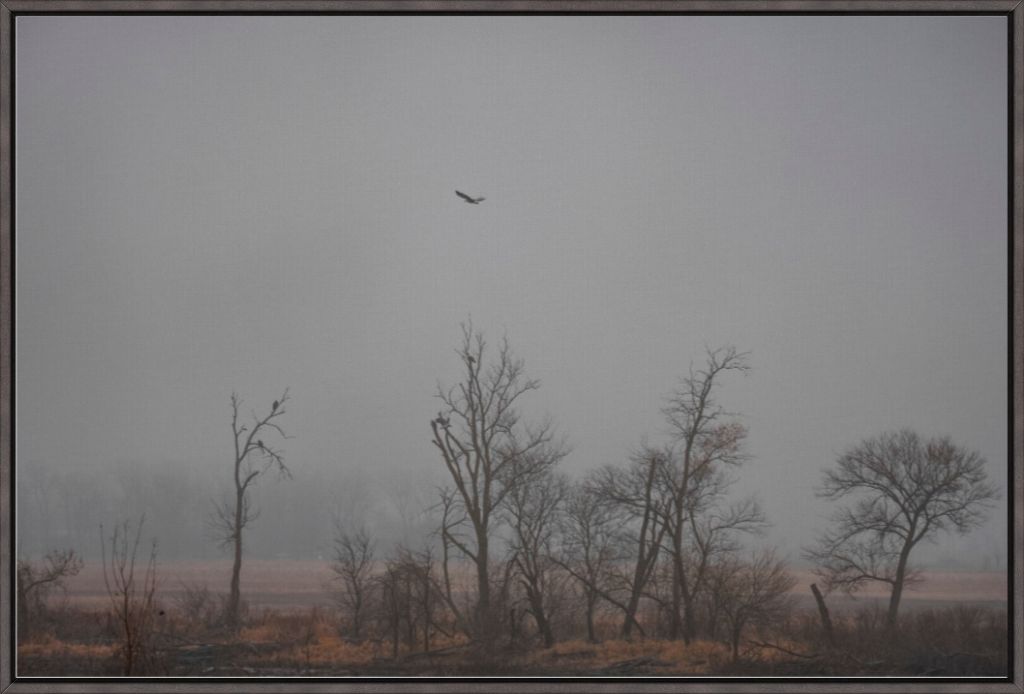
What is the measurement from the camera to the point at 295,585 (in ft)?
64.2

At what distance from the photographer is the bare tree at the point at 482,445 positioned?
760 inches

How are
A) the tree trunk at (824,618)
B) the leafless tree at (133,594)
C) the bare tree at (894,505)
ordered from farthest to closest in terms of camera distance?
the bare tree at (894,505) < the tree trunk at (824,618) < the leafless tree at (133,594)

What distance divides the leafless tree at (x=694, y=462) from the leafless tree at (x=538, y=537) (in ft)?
6.22

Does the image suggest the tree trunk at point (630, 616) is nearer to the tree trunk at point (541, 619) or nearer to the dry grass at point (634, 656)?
the dry grass at point (634, 656)

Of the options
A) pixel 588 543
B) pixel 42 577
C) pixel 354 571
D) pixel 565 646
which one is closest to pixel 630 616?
pixel 565 646

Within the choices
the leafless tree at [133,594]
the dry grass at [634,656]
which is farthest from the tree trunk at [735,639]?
the leafless tree at [133,594]

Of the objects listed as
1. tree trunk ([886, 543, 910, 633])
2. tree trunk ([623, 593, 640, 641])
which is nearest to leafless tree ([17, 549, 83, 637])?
tree trunk ([623, 593, 640, 641])

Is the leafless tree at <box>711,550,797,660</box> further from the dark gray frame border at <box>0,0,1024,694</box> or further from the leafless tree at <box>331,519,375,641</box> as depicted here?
the leafless tree at <box>331,519,375,641</box>

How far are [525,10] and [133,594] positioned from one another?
11.1m

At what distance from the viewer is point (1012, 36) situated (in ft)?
54.3

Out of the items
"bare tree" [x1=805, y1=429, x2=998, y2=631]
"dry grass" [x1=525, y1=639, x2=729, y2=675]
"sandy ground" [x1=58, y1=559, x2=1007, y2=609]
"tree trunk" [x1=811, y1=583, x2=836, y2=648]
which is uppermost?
"bare tree" [x1=805, y1=429, x2=998, y2=631]

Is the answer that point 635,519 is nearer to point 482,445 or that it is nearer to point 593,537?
point 593,537

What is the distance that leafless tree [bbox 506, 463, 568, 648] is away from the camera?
742 inches

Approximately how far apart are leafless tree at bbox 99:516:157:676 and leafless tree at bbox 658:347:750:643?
8.26m
